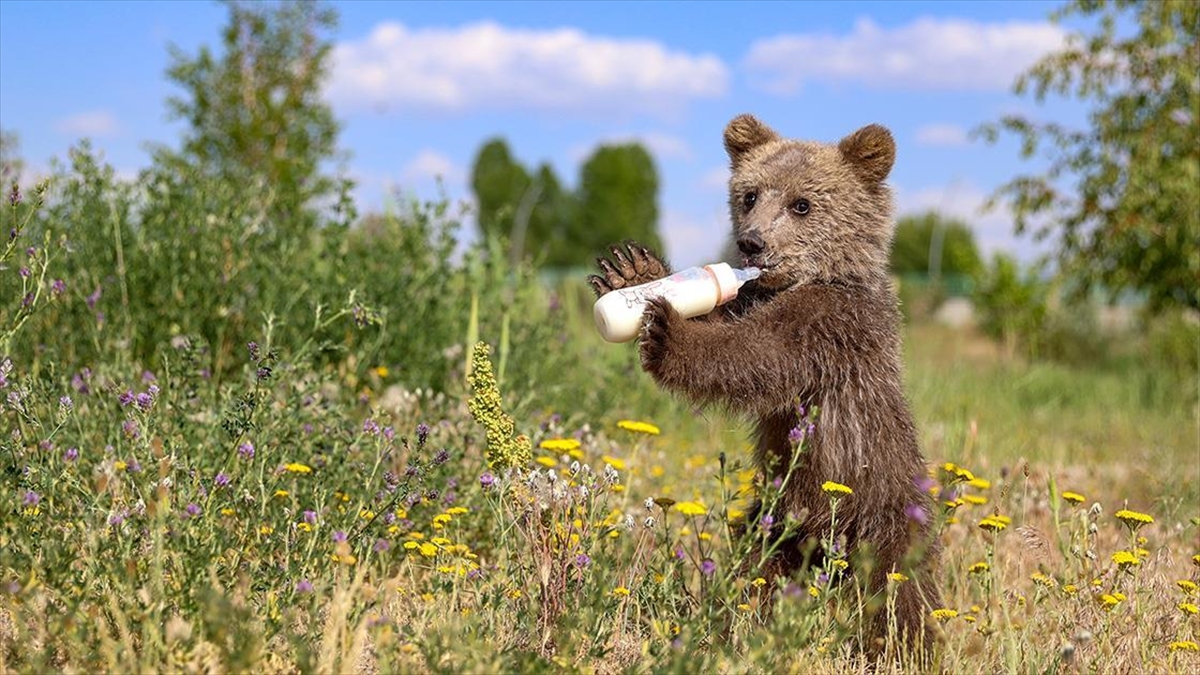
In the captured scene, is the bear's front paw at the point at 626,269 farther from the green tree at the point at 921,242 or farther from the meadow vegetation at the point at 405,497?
the green tree at the point at 921,242

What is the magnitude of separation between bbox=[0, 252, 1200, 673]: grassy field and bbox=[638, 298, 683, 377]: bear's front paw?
1.26 ft

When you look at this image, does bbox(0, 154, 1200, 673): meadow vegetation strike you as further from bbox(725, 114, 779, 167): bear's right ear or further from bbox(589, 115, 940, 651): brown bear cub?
bbox(725, 114, 779, 167): bear's right ear

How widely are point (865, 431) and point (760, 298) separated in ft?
2.08

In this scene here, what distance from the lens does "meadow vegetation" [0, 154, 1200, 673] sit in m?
3.25

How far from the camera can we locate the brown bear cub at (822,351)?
13.2 feet

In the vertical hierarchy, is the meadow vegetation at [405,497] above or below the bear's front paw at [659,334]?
below

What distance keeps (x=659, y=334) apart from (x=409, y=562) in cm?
125

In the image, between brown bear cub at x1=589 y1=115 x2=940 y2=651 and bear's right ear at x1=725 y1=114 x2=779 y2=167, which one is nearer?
brown bear cub at x1=589 y1=115 x2=940 y2=651

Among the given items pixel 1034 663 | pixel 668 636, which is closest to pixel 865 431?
pixel 1034 663

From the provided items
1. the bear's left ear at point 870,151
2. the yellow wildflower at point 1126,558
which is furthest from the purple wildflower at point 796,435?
the bear's left ear at point 870,151

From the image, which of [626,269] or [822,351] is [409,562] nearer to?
[626,269]

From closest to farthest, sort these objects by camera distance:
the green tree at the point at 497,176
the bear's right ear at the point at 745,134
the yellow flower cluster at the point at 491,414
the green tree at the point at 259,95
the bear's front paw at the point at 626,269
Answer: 1. the yellow flower cluster at the point at 491,414
2. the bear's front paw at the point at 626,269
3. the bear's right ear at the point at 745,134
4. the green tree at the point at 259,95
5. the green tree at the point at 497,176

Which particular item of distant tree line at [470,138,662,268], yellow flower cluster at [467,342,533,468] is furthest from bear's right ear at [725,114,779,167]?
distant tree line at [470,138,662,268]

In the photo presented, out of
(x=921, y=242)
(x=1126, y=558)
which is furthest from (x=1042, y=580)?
(x=921, y=242)
